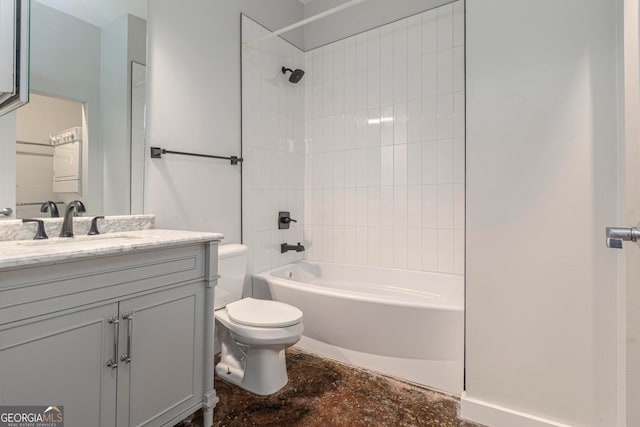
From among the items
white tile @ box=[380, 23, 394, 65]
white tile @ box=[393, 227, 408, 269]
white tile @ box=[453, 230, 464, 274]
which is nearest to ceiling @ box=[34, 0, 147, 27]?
white tile @ box=[380, 23, 394, 65]

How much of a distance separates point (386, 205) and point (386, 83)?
98 centimetres

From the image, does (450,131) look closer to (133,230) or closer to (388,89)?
(388,89)

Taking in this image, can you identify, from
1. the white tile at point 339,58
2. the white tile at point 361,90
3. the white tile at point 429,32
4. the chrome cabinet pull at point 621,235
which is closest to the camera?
the chrome cabinet pull at point 621,235

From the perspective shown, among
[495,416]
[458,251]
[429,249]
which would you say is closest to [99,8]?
[429,249]

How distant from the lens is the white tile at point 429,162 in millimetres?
2410

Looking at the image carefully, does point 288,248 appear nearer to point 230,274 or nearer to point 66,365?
point 230,274

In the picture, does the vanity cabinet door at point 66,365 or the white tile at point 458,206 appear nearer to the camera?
the vanity cabinet door at point 66,365

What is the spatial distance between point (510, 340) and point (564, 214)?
62 cm

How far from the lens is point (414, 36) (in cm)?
247

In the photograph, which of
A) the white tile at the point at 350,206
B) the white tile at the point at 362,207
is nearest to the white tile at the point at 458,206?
the white tile at the point at 362,207

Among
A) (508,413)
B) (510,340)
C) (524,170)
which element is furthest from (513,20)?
(508,413)

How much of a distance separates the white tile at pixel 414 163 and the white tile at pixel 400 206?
0.31 feet

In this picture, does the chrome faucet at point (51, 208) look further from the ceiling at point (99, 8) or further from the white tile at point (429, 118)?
the white tile at point (429, 118)

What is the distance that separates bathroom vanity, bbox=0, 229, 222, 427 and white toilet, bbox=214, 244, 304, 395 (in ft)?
0.85
